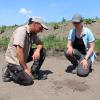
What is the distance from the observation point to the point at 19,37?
6.59 m

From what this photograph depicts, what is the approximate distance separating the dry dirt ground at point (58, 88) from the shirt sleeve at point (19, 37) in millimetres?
831

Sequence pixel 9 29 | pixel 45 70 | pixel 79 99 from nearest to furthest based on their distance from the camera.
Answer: pixel 79 99 → pixel 45 70 → pixel 9 29

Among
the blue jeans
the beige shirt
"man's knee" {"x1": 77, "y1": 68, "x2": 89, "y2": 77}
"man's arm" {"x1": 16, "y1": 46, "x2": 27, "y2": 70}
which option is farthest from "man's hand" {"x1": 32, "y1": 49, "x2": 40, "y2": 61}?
"man's knee" {"x1": 77, "y1": 68, "x2": 89, "y2": 77}

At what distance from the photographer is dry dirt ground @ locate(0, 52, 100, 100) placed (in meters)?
6.18

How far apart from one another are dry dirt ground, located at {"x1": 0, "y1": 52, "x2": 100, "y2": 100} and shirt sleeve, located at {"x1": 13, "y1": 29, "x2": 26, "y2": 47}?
831mm

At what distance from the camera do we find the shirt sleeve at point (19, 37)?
6550 millimetres

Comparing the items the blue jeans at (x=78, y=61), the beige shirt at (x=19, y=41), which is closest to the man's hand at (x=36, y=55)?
the beige shirt at (x=19, y=41)

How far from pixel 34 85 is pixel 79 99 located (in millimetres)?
1066

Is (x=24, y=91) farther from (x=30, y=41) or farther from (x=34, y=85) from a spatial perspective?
(x=30, y=41)

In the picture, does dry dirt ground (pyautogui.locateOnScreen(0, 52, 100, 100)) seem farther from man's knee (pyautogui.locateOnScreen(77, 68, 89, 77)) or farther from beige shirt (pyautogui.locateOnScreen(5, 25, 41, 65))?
beige shirt (pyautogui.locateOnScreen(5, 25, 41, 65))

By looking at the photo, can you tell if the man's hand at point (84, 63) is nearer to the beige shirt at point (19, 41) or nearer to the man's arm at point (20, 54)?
the beige shirt at point (19, 41)

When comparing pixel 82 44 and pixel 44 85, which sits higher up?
pixel 82 44

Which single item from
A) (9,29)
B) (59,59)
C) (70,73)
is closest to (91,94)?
(70,73)

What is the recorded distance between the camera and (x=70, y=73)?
7.73 metres
